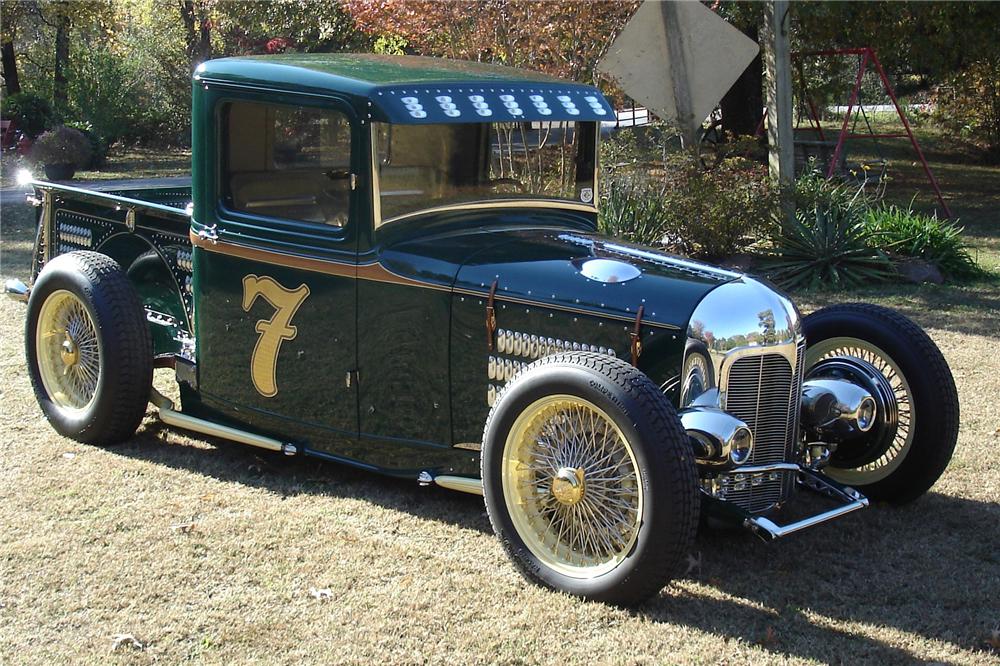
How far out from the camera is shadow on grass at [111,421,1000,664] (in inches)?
144

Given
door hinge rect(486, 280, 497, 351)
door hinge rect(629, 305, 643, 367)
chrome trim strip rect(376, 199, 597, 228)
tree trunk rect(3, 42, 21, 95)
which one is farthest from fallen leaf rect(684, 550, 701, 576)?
tree trunk rect(3, 42, 21, 95)

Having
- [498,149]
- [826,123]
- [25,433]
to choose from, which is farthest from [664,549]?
[826,123]

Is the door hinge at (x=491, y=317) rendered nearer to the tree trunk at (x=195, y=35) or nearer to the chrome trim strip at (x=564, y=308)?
the chrome trim strip at (x=564, y=308)

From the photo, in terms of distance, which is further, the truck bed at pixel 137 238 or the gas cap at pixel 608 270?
the truck bed at pixel 137 238

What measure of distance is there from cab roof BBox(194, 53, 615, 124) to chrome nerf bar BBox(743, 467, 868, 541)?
71.8 inches

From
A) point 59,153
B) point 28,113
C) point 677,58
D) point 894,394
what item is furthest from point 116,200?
point 28,113

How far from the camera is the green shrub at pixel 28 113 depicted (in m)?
19.9

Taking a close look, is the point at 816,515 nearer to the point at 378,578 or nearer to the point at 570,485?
the point at 570,485

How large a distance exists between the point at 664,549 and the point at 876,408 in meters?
1.52

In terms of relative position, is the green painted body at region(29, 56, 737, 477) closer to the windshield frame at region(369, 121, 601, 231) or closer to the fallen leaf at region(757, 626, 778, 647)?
the windshield frame at region(369, 121, 601, 231)

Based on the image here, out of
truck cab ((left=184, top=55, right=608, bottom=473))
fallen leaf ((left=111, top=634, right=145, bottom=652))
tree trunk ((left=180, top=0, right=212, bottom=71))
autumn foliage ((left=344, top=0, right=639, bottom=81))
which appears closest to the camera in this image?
fallen leaf ((left=111, top=634, right=145, bottom=652))

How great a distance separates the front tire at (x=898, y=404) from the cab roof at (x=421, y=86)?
1433 mm

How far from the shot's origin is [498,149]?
15.8 feet

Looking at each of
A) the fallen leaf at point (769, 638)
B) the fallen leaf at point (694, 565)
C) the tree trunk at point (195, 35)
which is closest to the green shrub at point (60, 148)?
the tree trunk at point (195, 35)
